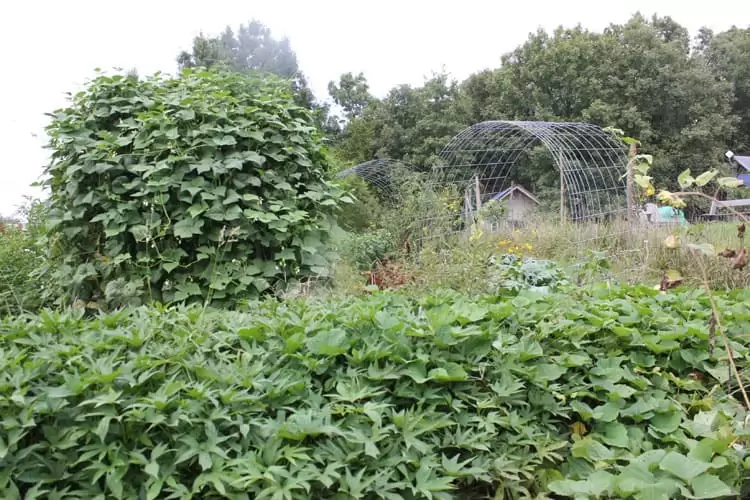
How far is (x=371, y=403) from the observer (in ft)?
4.59

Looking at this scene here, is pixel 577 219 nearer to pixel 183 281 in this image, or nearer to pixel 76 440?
pixel 183 281

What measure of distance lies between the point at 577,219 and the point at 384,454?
7.41 metres

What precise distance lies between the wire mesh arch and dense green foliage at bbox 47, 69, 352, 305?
67.7 inches

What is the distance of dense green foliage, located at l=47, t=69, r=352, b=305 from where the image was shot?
2.77 meters

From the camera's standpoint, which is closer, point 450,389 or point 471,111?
point 450,389

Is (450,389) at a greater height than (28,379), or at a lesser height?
lesser

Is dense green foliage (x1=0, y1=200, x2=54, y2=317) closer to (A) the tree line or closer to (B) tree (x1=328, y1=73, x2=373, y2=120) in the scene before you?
(A) the tree line

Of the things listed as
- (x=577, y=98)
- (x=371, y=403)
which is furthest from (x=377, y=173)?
(x=371, y=403)

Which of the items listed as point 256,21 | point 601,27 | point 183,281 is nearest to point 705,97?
point 601,27

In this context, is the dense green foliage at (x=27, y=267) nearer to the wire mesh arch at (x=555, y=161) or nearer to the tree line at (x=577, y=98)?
the wire mesh arch at (x=555, y=161)

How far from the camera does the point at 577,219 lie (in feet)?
26.6

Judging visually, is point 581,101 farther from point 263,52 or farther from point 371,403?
point 371,403

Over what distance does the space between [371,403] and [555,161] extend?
1171cm

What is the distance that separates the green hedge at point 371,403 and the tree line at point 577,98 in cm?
1940
